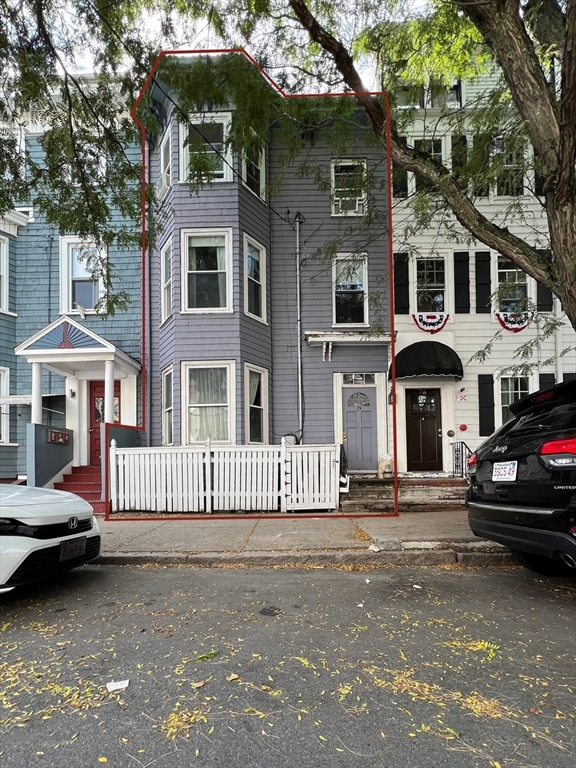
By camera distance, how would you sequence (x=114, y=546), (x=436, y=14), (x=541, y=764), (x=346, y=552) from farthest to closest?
(x=436, y=14)
(x=114, y=546)
(x=346, y=552)
(x=541, y=764)

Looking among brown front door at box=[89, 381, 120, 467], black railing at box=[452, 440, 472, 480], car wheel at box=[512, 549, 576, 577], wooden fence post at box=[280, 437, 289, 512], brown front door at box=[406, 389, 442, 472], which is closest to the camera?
car wheel at box=[512, 549, 576, 577]

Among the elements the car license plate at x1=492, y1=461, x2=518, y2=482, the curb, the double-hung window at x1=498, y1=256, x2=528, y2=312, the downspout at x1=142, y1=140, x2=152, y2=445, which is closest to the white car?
the curb

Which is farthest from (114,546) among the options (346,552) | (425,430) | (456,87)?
(456,87)

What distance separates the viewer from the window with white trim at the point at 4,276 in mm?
11680

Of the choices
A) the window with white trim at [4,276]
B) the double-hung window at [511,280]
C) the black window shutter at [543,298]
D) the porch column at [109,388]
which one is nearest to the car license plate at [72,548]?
the porch column at [109,388]

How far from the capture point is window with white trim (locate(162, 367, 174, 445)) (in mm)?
10930

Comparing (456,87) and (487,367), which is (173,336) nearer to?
(487,367)

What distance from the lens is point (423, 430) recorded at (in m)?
11.4

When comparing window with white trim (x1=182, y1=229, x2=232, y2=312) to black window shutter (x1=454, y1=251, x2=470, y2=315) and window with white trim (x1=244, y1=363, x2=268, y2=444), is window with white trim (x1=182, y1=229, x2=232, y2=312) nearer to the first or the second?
window with white trim (x1=244, y1=363, x2=268, y2=444)

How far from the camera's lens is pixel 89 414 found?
11703 millimetres

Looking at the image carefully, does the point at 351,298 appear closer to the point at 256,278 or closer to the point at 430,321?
the point at 430,321

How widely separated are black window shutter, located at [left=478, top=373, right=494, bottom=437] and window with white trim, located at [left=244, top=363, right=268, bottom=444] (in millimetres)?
4897

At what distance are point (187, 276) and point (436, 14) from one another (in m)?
6.32

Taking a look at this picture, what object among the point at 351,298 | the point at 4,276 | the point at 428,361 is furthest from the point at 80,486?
the point at 428,361
